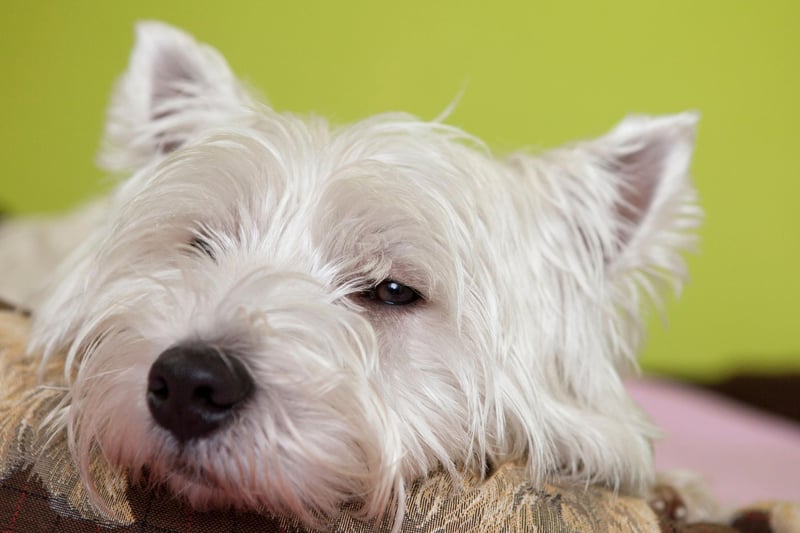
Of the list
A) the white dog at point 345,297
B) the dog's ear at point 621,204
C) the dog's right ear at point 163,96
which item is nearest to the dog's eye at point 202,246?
the white dog at point 345,297

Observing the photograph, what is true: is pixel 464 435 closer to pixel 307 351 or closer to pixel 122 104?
pixel 307 351

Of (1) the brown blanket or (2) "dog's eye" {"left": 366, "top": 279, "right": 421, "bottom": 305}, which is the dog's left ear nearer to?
(2) "dog's eye" {"left": 366, "top": 279, "right": 421, "bottom": 305}

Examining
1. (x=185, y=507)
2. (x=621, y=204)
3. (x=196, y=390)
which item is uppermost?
(x=621, y=204)

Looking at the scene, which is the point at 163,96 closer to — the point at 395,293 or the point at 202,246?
the point at 202,246

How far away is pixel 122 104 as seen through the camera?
5.53ft

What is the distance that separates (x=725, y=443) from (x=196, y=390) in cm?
269

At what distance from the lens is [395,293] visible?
1.37m

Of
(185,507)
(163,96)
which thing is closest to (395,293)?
(185,507)

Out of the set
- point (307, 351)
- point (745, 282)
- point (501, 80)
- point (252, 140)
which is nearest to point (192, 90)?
point (252, 140)

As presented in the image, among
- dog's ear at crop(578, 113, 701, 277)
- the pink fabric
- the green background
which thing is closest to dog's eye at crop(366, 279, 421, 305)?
dog's ear at crop(578, 113, 701, 277)

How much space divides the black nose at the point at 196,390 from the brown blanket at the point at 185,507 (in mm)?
115

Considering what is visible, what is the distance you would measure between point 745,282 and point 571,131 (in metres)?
1.11

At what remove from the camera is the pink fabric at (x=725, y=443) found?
273cm

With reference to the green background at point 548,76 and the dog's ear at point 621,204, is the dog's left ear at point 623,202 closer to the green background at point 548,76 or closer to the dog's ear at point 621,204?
the dog's ear at point 621,204
